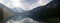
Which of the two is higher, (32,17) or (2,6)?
(2,6)

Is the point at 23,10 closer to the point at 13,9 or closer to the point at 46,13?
the point at 13,9

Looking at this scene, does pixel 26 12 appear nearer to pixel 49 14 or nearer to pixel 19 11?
pixel 19 11

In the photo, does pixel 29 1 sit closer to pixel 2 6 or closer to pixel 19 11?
pixel 19 11

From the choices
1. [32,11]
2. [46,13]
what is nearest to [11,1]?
[32,11]

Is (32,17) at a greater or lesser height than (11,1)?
lesser

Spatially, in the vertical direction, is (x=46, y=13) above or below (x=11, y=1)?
below

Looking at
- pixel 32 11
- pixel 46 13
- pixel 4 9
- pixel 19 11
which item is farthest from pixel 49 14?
pixel 4 9

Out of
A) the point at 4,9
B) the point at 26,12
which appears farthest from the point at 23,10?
the point at 4,9
